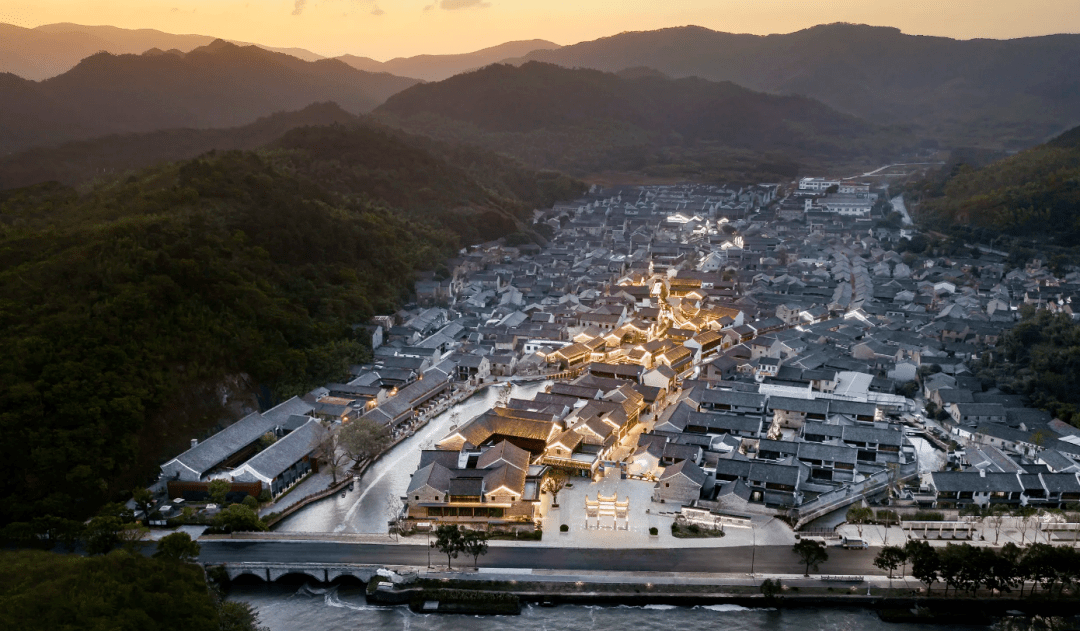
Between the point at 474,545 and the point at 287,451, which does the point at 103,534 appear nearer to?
the point at 287,451

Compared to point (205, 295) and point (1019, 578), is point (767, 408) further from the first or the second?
point (205, 295)

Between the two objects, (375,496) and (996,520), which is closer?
(996,520)

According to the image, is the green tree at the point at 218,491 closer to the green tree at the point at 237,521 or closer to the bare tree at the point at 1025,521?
the green tree at the point at 237,521

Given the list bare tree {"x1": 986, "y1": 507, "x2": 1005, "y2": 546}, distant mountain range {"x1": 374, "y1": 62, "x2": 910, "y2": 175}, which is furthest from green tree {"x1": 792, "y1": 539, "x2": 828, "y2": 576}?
distant mountain range {"x1": 374, "y1": 62, "x2": 910, "y2": 175}

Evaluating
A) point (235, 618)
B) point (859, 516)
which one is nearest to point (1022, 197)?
point (859, 516)

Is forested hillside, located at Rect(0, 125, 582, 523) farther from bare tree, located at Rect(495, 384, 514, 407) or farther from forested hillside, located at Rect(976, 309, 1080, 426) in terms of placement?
forested hillside, located at Rect(976, 309, 1080, 426)

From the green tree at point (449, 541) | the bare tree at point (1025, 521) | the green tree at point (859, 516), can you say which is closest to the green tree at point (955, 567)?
the green tree at point (859, 516)
